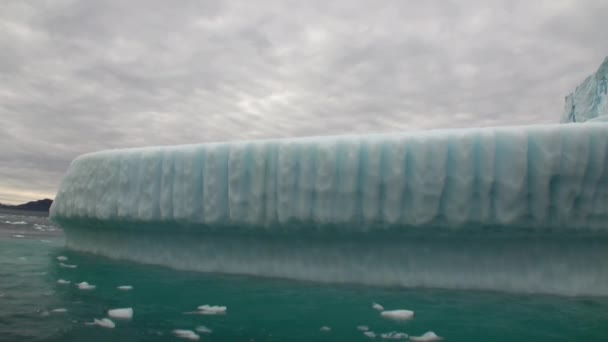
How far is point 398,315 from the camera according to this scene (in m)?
3.19

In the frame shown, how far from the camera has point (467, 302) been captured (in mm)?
3848

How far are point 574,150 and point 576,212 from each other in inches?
22.5

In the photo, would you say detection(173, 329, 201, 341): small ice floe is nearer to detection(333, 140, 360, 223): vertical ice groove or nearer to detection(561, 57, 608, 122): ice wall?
detection(333, 140, 360, 223): vertical ice groove

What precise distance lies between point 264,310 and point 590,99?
11043mm

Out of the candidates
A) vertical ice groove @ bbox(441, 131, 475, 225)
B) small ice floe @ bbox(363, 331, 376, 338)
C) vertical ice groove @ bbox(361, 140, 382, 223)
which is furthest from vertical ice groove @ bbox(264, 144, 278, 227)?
small ice floe @ bbox(363, 331, 376, 338)

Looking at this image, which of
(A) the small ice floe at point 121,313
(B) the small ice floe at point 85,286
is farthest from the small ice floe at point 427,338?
(B) the small ice floe at point 85,286

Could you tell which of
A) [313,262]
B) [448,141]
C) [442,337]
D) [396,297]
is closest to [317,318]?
[442,337]

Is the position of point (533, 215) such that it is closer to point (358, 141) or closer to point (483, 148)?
point (483, 148)

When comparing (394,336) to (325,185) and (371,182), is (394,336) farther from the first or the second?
(325,185)

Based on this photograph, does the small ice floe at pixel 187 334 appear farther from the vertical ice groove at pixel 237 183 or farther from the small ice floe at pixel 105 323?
the vertical ice groove at pixel 237 183

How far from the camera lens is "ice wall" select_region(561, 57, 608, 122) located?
32.8ft

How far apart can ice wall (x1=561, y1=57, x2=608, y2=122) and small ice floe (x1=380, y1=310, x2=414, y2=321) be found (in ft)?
25.9

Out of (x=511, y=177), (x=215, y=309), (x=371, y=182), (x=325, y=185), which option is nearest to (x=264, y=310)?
(x=215, y=309)

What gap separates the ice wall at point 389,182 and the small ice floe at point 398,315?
1.31 metres
